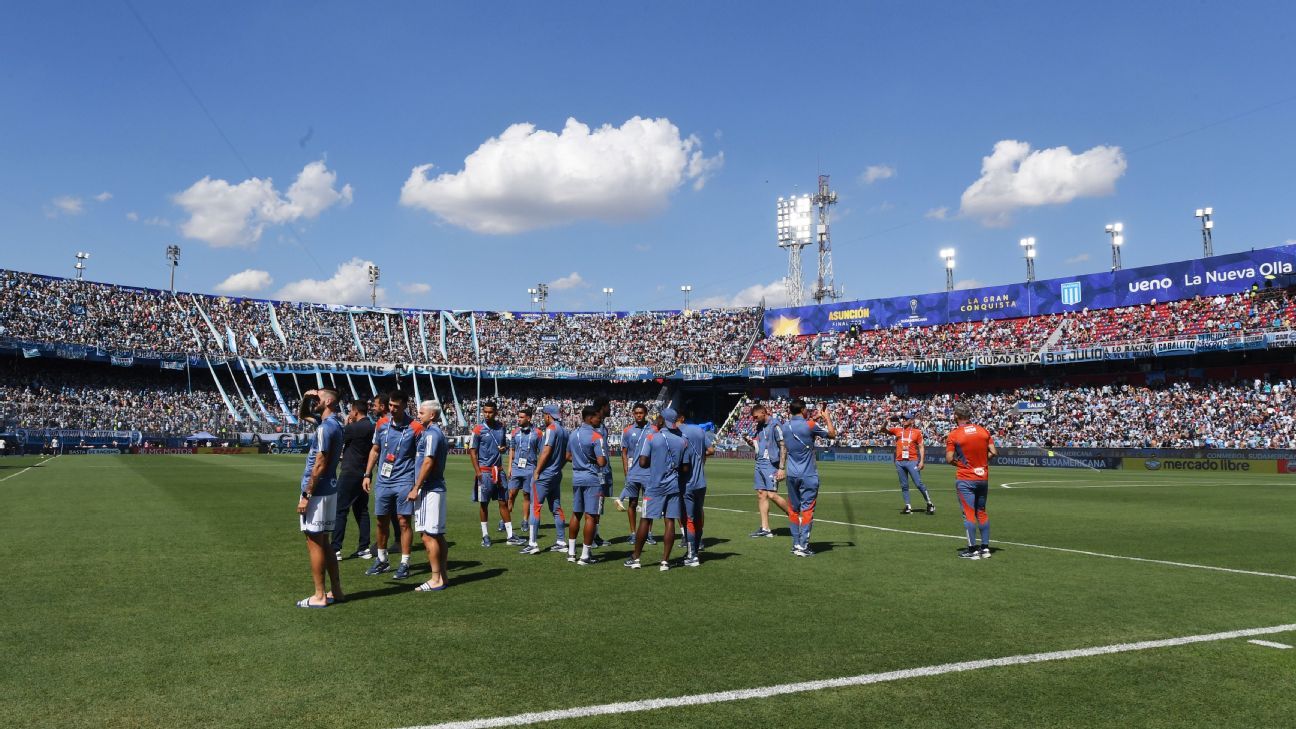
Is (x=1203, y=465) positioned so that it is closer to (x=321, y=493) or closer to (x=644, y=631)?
(x=644, y=631)

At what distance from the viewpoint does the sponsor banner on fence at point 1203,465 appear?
38.2 m

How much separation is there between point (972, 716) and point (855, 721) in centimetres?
74

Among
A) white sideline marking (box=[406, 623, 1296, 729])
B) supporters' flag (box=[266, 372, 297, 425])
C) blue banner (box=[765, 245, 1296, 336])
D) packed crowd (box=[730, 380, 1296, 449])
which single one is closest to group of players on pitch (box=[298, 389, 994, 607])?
white sideline marking (box=[406, 623, 1296, 729])

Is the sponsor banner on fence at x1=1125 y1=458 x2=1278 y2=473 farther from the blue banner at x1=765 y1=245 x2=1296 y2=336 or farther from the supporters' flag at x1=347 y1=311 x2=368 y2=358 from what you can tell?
the supporters' flag at x1=347 y1=311 x2=368 y2=358

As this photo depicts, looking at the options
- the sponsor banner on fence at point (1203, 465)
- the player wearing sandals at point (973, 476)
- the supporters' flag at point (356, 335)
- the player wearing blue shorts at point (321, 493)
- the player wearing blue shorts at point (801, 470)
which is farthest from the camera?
the supporters' flag at point (356, 335)

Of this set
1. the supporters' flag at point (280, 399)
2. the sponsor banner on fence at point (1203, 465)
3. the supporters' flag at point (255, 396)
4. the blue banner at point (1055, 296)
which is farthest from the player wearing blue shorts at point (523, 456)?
the supporters' flag at point (280, 399)

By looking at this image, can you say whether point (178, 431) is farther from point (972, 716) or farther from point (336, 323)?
point (972, 716)

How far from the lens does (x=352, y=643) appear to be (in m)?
6.89

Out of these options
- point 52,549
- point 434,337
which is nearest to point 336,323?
point 434,337

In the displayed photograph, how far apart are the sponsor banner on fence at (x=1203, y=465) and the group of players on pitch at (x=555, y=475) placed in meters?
34.9

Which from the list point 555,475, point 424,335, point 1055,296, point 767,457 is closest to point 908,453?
point 767,457

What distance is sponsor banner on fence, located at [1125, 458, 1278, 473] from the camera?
3816cm

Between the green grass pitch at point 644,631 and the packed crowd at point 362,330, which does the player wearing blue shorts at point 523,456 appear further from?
the packed crowd at point 362,330

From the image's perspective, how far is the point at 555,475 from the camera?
11.9m
